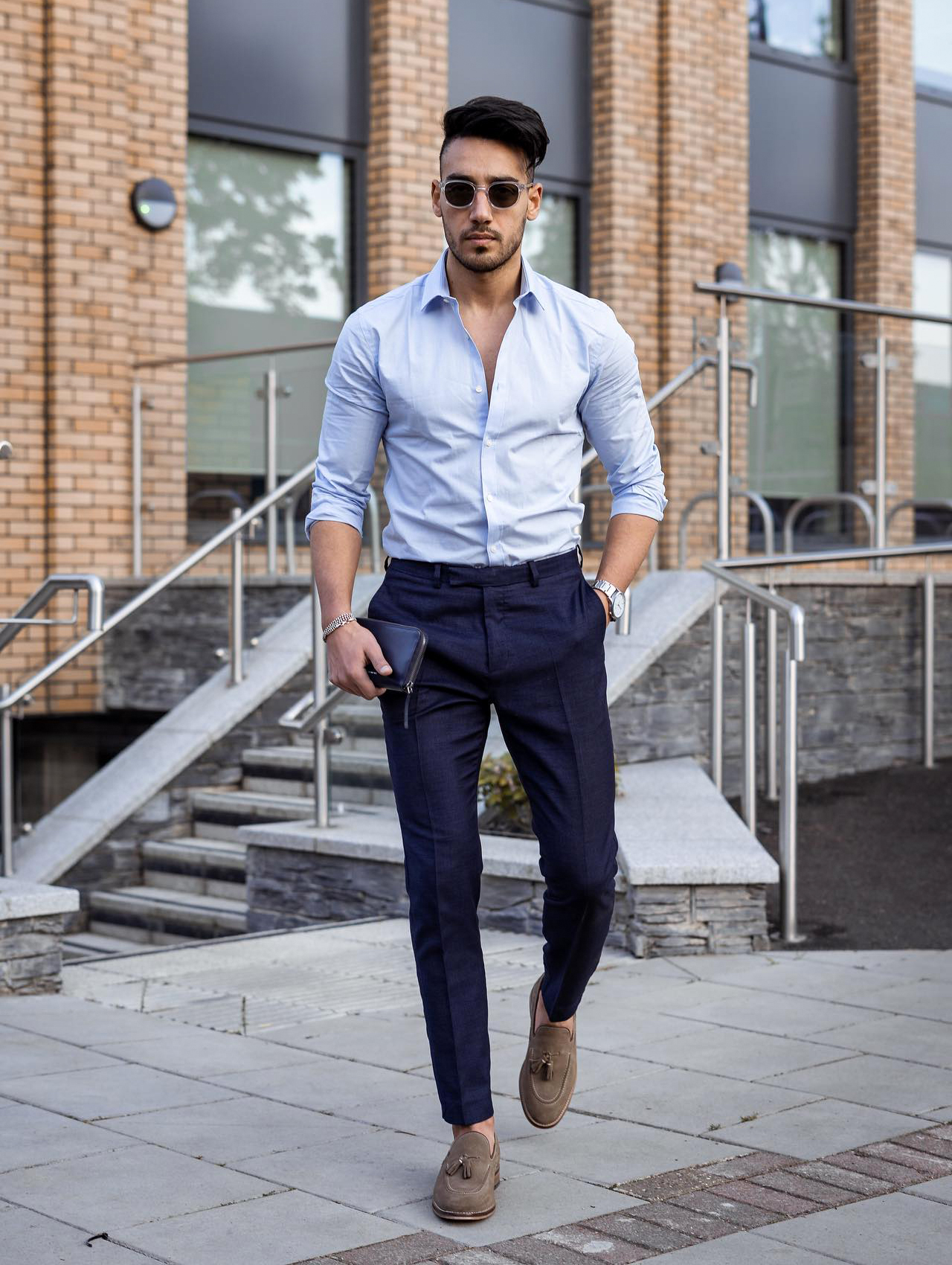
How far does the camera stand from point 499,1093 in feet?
12.5

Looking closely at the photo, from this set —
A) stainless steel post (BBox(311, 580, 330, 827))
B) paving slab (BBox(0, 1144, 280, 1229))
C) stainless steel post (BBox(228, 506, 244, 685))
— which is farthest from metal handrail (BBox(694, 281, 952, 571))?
paving slab (BBox(0, 1144, 280, 1229))

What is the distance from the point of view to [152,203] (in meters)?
9.33

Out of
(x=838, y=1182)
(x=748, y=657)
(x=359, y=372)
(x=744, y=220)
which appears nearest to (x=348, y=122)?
(x=744, y=220)

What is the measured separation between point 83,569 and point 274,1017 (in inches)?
196

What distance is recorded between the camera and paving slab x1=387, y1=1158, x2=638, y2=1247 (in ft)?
9.62

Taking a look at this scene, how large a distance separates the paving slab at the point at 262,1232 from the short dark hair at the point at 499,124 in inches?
73.7

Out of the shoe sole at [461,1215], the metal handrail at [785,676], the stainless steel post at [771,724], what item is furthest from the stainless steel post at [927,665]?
the shoe sole at [461,1215]

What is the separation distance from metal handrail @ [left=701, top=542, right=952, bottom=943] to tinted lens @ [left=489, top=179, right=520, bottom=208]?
2634 mm

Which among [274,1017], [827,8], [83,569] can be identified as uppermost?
[827,8]

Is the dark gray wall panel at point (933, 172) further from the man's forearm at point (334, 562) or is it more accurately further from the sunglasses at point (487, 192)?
the man's forearm at point (334, 562)

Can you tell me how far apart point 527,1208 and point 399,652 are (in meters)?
1.03

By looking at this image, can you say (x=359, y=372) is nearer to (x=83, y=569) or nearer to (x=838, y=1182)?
(x=838, y=1182)

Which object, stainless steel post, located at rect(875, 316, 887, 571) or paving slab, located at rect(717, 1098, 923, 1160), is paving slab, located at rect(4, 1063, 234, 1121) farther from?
stainless steel post, located at rect(875, 316, 887, 571)

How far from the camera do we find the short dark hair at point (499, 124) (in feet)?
9.86
